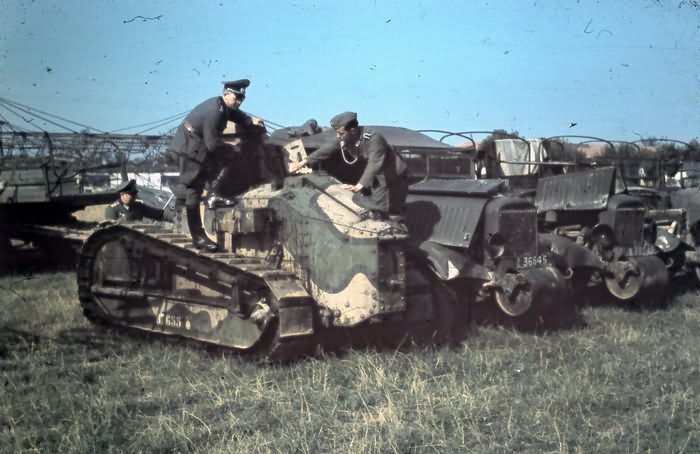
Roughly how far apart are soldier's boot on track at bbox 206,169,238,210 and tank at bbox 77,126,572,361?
0.11 meters

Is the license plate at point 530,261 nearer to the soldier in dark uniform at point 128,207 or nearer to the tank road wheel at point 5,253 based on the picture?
the soldier in dark uniform at point 128,207

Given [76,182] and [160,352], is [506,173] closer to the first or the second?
[160,352]

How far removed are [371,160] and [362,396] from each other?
276cm

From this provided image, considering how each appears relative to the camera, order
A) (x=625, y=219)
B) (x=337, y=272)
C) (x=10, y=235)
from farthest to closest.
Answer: (x=10, y=235) < (x=625, y=219) < (x=337, y=272)

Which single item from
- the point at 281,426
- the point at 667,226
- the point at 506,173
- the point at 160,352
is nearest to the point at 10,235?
the point at 160,352

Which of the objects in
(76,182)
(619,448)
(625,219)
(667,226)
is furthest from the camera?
(76,182)

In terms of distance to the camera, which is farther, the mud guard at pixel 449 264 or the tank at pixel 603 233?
the tank at pixel 603 233

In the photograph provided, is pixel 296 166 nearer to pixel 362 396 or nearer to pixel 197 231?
pixel 197 231

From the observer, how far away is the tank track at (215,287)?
6543 millimetres

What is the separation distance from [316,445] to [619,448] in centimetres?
187

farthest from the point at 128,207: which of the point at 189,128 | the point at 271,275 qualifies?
the point at 271,275

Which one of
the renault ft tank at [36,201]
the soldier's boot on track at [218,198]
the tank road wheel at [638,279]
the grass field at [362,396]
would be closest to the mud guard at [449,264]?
the grass field at [362,396]

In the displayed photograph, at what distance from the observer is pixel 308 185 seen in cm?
750

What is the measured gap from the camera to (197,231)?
7.70 metres
